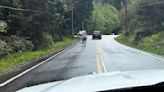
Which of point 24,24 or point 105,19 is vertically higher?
point 24,24

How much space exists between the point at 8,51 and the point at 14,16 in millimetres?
6498

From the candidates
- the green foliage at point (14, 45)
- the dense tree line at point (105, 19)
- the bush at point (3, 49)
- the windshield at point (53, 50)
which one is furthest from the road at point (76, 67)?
the dense tree line at point (105, 19)

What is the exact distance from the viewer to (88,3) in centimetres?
10825

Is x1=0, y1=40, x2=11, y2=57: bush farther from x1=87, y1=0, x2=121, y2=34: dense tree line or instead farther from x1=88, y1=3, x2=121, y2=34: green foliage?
x1=88, y1=3, x2=121, y2=34: green foliage

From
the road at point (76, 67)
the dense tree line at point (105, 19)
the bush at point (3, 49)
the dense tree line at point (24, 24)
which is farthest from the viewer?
the dense tree line at point (105, 19)

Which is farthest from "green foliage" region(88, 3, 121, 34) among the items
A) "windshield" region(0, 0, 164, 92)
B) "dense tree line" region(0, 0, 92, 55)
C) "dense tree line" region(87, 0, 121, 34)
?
"dense tree line" region(0, 0, 92, 55)

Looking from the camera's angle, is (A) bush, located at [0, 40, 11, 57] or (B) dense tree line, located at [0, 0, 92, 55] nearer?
(A) bush, located at [0, 40, 11, 57]

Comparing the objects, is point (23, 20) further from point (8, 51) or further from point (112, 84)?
point (112, 84)

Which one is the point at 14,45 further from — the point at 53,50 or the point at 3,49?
the point at 53,50

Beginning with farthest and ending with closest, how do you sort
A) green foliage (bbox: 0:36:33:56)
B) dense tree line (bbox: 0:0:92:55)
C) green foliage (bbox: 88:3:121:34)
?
green foliage (bbox: 88:3:121:34) < dense tree line (bbox: 0:0:92:55) < green foliage (bbox: 0:36:33:56)

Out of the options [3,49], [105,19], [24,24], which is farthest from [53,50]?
[105,19]

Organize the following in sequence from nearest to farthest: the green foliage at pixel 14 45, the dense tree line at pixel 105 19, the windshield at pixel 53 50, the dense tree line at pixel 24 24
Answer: the windshield at pixel 53 50, the green foliage at pixel 14 45, the dense tree line at pixel 24 24, the dense tree line at pixel 105 19

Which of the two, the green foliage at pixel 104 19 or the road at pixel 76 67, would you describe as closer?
the road at pixel 76 67

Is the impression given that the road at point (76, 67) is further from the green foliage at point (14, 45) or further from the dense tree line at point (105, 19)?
the dense tree line at point (105, 19)
